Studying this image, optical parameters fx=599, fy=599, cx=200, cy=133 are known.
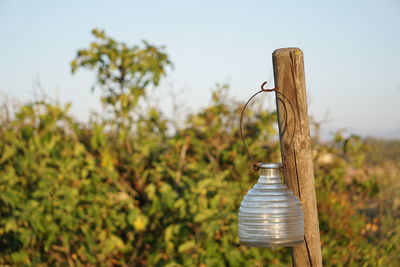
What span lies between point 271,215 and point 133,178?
136 inches

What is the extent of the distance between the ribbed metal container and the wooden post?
0.15m

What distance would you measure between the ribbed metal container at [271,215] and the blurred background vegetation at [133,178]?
236 cm

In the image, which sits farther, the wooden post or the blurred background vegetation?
the blurred background vegetation

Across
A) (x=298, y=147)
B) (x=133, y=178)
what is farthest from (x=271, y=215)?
(x=133, y=178)

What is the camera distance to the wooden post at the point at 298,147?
286 centimetres

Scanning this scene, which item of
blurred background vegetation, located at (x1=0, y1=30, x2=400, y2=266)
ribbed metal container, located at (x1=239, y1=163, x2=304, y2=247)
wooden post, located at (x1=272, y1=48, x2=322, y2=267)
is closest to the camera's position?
ribbed metal container, located at (x1=239, y1=163, x2=304, y2=247)

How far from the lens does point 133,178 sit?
5.92 meters

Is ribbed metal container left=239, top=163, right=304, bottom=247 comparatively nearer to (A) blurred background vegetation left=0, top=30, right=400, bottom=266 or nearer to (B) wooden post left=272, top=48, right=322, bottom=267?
(B) wooden post left=272, top=48, right=322, bottom=267

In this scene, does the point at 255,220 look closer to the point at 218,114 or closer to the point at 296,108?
the point at 296,108

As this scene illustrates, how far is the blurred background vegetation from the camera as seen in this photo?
5371 millimetres

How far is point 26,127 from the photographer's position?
5742 mm

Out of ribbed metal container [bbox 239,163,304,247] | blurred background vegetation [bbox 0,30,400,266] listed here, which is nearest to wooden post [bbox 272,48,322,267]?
ribbed metal container [bbox 239,163,304,247]

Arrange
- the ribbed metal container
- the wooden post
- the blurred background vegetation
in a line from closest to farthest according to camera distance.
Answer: the ribbed metal container → the wooden post → the blurred background vegetation

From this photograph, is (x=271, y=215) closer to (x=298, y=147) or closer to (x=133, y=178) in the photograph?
(x=298, y=147)
